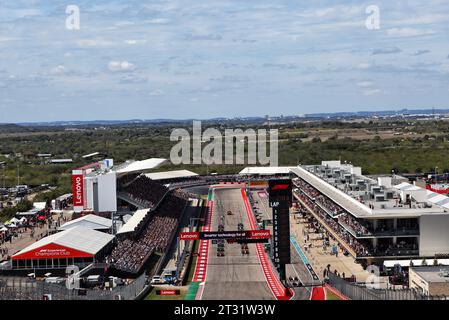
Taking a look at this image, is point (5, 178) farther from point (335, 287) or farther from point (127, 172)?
point (335, 287)

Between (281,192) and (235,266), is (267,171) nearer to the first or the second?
(235,266)

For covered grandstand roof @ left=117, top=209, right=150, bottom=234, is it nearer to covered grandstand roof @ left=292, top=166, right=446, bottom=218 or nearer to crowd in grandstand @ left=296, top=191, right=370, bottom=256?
crowd in grandstand @ left=296, top=191, right=370, bottom=256

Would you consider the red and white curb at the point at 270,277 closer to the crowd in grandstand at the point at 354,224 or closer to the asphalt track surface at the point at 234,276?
the asphalt track surface at the point at 234,276

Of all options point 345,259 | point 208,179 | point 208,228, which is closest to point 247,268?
point 345,259

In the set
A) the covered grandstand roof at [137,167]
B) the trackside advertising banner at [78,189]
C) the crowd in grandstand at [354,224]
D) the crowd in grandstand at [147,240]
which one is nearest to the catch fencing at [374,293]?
the crowd in grandstand at [354,224]

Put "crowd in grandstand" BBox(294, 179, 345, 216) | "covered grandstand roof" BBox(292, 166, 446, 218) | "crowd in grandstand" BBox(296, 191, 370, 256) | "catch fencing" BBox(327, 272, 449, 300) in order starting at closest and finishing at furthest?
1. "catch fencing" BBox(327, 272, 449, 300)
2. "crowd in grandstand" BBox(296, 191, 370, 256)
3. "covered grandstand roof" BBox(292, 166, 446, 218)
4. "crowd in grandstand" BBox(294, 179, 345, 216)

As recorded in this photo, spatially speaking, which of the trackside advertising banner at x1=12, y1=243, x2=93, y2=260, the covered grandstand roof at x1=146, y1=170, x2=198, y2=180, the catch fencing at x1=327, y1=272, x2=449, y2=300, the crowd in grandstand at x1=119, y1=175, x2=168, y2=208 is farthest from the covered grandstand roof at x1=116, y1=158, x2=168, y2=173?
the catch fencing at x1=327, y1=272, x2=449, y2=300
